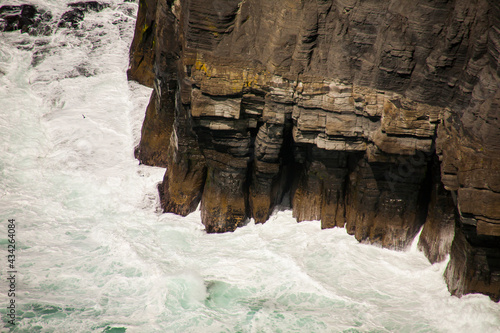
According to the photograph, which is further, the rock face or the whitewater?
the whitewater

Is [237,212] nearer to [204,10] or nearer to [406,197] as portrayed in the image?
[406,197]

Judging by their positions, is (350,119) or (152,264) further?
(152,264)

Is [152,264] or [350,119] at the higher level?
[350,119]

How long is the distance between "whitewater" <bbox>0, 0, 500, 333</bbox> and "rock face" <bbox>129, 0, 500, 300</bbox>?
0.83 meters

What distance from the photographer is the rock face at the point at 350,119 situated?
12.8 meters

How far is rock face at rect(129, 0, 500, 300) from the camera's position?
41.8ft

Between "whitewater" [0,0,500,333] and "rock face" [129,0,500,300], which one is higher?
"rock face" [129,0,500,300]

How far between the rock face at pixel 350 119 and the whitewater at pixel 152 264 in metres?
0.83

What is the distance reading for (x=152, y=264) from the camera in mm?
15547

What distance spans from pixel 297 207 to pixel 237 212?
79.7 inches

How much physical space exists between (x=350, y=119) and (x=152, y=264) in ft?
23.9

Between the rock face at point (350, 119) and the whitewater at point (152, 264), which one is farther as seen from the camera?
the whitewater at point (152, 264)

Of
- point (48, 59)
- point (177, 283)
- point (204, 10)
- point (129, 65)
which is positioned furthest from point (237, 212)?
point (48, 59)

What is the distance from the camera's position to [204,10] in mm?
15469
